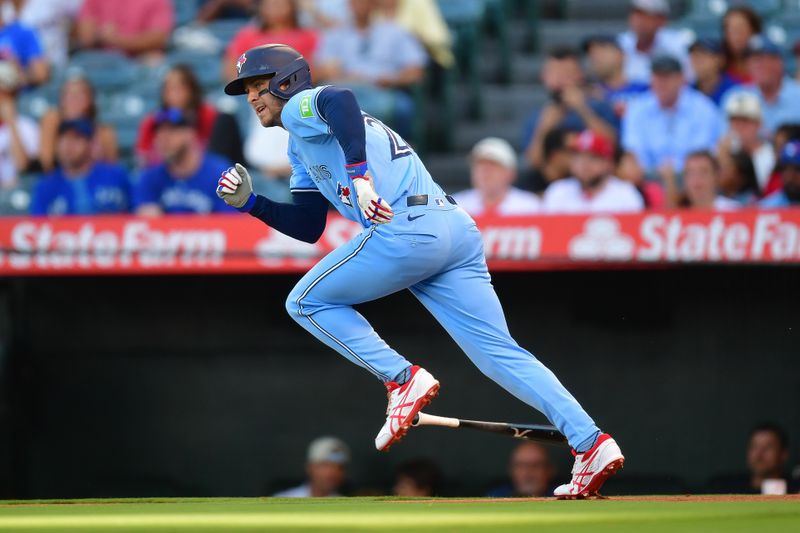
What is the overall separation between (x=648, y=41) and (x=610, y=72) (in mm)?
423

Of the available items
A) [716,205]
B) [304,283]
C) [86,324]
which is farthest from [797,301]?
[86,324]

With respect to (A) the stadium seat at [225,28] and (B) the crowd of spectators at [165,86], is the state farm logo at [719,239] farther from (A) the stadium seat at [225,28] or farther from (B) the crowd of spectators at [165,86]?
(A) the stadium seat at [225,28]

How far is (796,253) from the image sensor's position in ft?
24.0

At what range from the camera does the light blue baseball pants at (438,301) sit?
5.14m

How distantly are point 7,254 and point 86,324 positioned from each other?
950mm

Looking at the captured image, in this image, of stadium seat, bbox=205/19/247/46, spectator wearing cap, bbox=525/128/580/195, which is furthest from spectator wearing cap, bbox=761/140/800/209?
stadium seat, bbox=205/19/247/46

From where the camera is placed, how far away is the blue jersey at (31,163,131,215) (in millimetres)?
8977

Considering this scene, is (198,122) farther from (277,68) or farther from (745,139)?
(277,68)

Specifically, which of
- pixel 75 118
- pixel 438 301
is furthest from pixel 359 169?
pixel 75 118

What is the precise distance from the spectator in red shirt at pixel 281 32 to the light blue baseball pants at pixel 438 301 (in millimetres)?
4742

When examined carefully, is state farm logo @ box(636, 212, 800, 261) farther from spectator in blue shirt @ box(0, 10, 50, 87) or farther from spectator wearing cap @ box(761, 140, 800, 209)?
spectator in blue shirt @ box(0, 10, 50, 87)

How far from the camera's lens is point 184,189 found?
8.77 meters

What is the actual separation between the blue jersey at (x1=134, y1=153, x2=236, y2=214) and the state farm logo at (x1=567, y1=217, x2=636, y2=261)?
2356 millimetres

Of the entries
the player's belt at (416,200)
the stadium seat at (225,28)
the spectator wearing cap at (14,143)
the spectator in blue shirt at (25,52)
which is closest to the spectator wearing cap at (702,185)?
the player's belt at (416,200)
